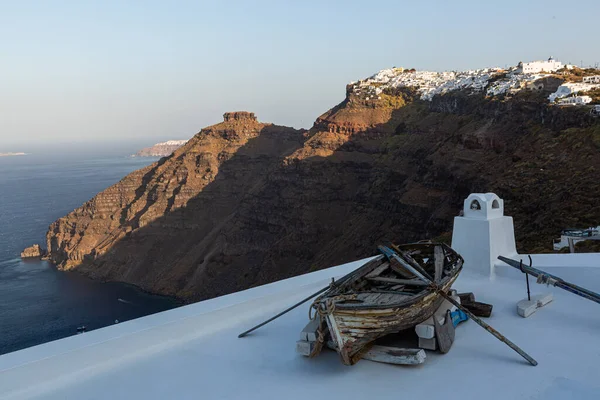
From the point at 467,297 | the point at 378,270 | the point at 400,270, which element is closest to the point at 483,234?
the point at 467,297

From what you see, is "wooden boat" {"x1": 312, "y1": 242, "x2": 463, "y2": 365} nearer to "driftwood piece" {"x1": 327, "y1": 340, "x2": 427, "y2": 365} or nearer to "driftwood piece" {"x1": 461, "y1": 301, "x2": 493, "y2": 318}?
"driftwood piece" {"x1": 327, "y1": 340, "x2": 427, "y2": 365}

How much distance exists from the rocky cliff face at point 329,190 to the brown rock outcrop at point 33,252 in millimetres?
3663

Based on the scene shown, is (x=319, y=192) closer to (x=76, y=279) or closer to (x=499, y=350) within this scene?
(x=76, y=279)

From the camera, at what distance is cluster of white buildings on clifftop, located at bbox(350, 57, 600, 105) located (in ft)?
139

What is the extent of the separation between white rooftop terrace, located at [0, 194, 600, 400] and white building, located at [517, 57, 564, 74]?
52336 mm

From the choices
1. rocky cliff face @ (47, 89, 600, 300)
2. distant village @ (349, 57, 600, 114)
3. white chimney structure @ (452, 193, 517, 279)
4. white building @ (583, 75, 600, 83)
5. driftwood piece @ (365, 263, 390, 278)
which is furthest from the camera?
white building @ (583, 75, 600, 83)

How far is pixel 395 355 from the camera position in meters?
6.00

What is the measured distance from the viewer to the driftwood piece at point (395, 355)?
589 cm

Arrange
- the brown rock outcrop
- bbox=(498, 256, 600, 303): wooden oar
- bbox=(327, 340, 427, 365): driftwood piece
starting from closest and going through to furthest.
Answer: bbox=(327, 340, 427, 365): driftwood piece
bbox=(498, 256, 600, 303): wooden oar
the brown rock outcrop

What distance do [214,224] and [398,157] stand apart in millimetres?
31458

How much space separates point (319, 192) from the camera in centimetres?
6481

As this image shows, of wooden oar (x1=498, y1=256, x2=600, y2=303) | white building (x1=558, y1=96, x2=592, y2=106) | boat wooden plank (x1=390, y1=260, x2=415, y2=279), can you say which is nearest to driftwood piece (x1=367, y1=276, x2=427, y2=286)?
boat wooden plank (x1=390, y1=260, x2=415, y2=279)

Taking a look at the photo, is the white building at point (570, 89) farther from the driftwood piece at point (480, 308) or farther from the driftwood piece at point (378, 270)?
the driftwood piece at point (378, 270)

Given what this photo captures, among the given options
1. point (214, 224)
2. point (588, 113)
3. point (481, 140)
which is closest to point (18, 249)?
point (214, 224)
